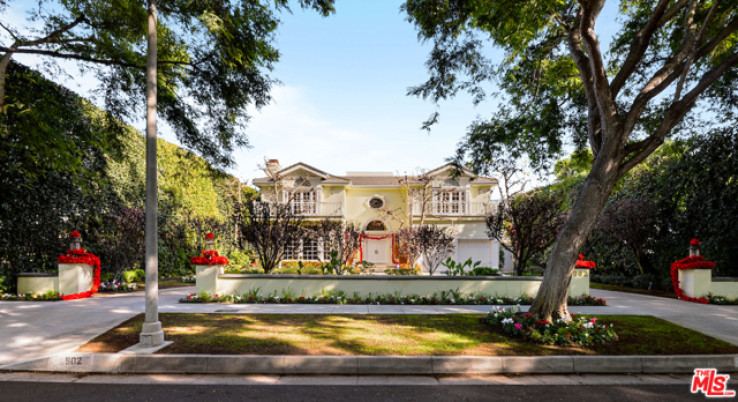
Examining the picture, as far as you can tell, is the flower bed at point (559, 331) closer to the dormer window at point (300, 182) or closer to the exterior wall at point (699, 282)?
A: the exterior wall at point (699, 282)

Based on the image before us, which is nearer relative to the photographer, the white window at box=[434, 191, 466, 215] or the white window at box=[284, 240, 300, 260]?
the white window at box=[284, 240, 300, 260]

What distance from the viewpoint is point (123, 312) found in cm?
777

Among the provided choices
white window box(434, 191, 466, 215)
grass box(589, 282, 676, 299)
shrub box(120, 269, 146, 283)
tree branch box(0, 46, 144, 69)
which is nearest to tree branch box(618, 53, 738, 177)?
grass box(589, 282, 676, 299)

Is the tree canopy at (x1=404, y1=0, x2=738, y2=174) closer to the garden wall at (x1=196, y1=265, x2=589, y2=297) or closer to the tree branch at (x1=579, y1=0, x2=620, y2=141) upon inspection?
the tree branch at (x1=579, y1=0, x2=620, y2=141)

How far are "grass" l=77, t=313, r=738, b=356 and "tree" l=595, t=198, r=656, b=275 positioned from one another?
6.74 meters

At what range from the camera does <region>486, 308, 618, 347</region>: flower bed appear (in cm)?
560

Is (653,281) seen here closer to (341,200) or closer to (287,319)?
(287,319)

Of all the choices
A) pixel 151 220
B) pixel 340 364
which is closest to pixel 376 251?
pixel 340 364

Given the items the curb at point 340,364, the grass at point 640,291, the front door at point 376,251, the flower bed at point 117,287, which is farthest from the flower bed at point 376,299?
the front door at point 376,251

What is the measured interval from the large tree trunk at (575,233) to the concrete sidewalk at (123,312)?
8.07 ft

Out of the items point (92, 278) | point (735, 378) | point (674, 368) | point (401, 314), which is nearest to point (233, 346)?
point (401, 314)

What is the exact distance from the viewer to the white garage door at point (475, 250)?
75.1 ft

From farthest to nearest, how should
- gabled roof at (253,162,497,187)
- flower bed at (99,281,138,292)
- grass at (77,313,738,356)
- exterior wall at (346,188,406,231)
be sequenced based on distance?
exterior wall at (346,188,406,231) < gabled roof at (253,162,497,187) < flower bed at (99,281,138,292) < grass at (77,313,738,356)

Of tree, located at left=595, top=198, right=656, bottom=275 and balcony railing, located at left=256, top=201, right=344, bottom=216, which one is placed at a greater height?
balcony railing, located at left=256, top=201, right=344, bottom=216
